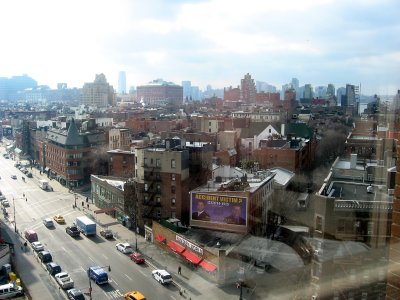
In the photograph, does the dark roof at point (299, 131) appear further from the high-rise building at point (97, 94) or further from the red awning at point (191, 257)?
the high-rise building at point (97, 94)

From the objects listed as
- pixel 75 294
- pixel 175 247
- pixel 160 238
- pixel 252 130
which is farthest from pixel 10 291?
pixel 252 130

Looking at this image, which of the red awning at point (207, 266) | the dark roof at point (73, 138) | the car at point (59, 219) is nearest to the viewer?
the red awning at point (207, 266)

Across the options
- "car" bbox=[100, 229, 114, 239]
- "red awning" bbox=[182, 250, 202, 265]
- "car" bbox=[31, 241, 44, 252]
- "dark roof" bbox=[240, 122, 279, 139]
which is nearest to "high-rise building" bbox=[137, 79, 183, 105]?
"dark roof" bbox=[240, 122, 279, 139]

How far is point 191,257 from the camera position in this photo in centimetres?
1067

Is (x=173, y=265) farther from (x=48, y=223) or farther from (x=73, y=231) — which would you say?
(x=48, y=223)

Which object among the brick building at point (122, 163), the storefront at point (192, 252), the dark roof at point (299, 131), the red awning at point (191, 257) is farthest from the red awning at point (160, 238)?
the dark roof at point (299, 131)

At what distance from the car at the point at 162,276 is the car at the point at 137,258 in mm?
1135

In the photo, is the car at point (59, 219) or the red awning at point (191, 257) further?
the car at point (59, 219)

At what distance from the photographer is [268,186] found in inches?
509

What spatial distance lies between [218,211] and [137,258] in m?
2.54

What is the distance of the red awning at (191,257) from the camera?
1040 centimetres

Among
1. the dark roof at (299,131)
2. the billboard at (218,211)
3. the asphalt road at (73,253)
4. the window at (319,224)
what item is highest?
the dark roof at (299,131)

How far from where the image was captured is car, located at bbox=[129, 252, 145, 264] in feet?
36.7

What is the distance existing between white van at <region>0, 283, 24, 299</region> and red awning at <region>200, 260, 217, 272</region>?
4113 mm
